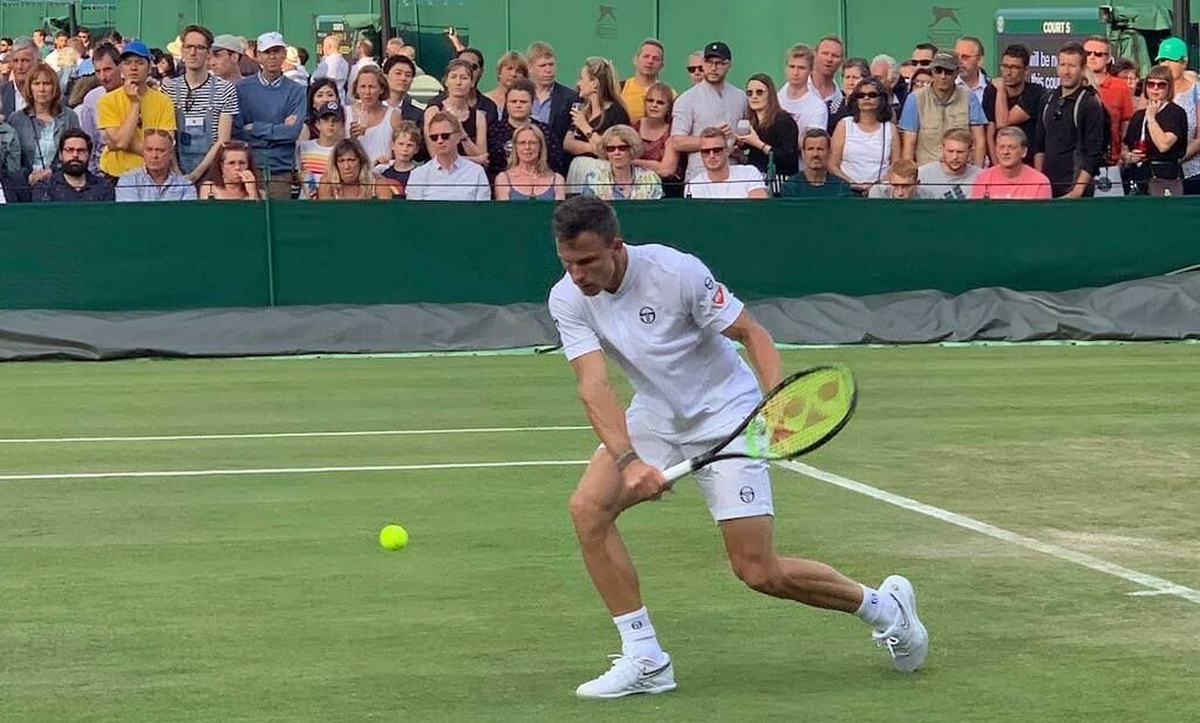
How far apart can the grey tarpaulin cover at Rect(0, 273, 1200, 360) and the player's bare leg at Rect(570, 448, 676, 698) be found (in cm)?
1060

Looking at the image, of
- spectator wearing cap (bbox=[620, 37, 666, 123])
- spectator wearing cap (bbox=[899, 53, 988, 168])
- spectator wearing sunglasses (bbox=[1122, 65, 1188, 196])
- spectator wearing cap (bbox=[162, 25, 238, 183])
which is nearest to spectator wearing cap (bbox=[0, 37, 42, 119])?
spectator wearing cap (bbox=[162, 25, 238, 183])

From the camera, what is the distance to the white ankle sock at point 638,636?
6.81 metres

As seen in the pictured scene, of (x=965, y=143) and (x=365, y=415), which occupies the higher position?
(x=965, y=143)

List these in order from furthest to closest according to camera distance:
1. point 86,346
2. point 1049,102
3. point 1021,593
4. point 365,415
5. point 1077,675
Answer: point 1049,102 < point 86,346 < point 365,415 < point 1021,593 < point 1077,675

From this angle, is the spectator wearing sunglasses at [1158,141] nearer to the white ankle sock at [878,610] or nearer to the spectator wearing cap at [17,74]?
the spectator wearing cap at [17,74]

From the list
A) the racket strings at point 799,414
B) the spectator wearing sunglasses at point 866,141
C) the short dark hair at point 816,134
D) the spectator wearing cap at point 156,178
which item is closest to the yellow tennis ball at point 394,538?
the racket strings at point 799,414

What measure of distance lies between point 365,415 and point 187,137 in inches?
198

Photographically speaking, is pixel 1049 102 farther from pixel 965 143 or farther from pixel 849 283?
pixel 849 283

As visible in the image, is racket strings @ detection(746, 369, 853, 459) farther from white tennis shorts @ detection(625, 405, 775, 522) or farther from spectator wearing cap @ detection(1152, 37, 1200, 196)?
spectator wearing cap @ detection(1152, 37, 1200, 196)

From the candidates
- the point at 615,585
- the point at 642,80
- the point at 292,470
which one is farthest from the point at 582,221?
the point at 642,80

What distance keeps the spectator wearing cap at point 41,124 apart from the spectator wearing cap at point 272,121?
4.69ft

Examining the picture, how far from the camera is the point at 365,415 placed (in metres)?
14.2

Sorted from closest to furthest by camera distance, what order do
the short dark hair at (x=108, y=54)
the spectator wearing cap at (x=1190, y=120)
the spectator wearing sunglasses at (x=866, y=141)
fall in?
1. the spectator wearing sunglasses at (x=866, y=141)
2. the short dark hair at (x=108, y=54)
3. the spectator wearing cap at (x=1190, y=120)

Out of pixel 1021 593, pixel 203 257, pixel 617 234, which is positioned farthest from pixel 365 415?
pixel 617 234
